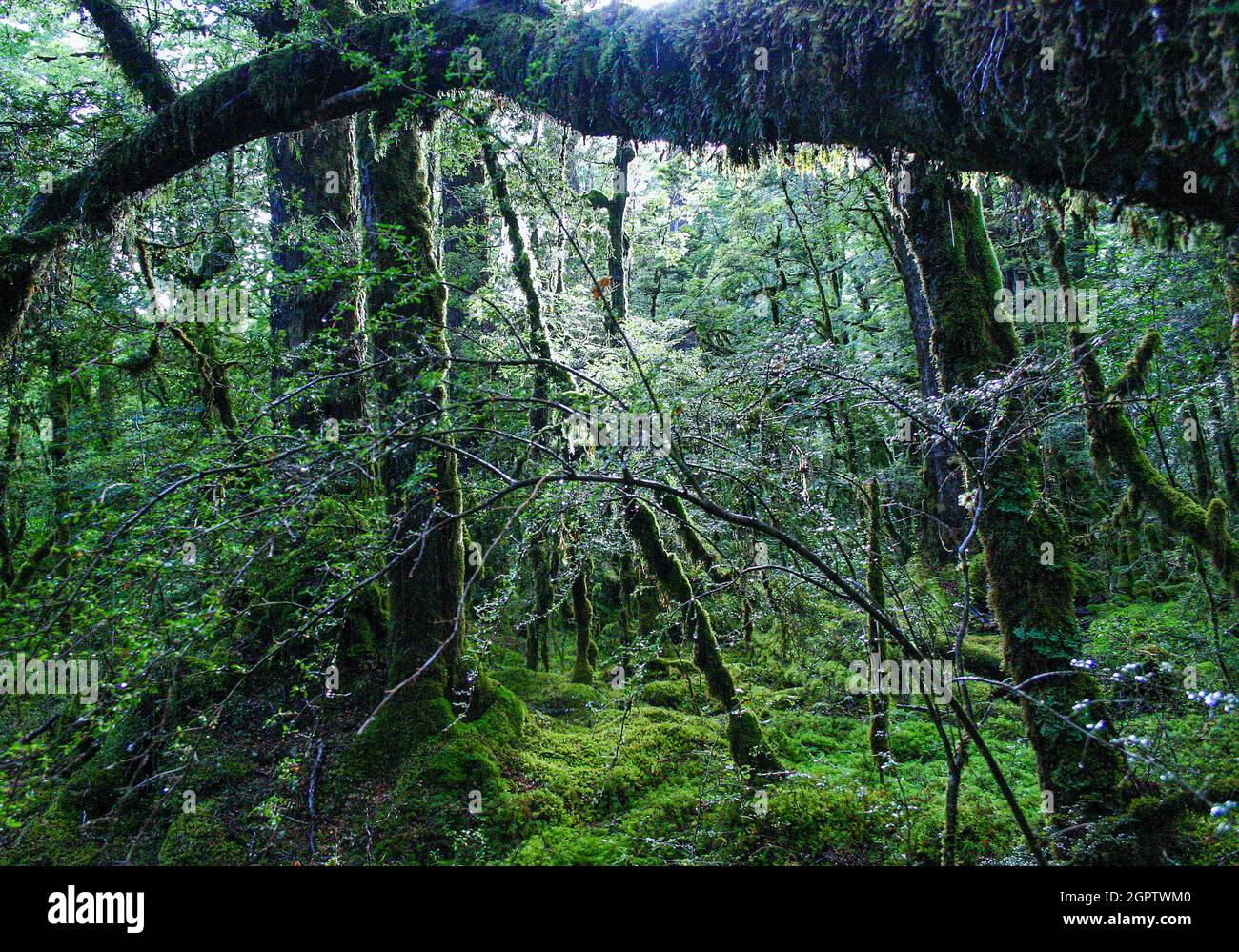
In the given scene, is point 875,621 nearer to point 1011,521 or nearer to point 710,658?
point 1011,521

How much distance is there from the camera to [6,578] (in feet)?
34.7

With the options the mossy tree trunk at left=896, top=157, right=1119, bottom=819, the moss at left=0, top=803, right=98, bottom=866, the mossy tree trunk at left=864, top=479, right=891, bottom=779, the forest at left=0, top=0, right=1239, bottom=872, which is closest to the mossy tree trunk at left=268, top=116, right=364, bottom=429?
the forest at left=0, top=0, right=1239, bottom=872

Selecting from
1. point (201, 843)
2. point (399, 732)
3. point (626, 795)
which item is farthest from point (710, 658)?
point (201, 843)

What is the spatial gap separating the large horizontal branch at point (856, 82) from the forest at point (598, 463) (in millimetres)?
20

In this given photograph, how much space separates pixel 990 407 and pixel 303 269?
13.3 feet

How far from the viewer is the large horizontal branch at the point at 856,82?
2205 mm

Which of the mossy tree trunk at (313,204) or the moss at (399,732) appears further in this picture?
the mossy tree trunk at (313,204)

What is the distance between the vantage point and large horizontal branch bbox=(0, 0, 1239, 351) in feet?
7.23

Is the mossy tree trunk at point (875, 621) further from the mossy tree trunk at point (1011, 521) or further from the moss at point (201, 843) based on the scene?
the moss at point (201, 843)

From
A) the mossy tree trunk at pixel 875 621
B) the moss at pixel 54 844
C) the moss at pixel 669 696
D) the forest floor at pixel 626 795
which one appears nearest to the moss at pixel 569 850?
the forest floor at pixel 626 795

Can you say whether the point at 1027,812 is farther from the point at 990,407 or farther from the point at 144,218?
the point at 144,218

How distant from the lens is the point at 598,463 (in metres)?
3.65

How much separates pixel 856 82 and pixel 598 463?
235 cm
